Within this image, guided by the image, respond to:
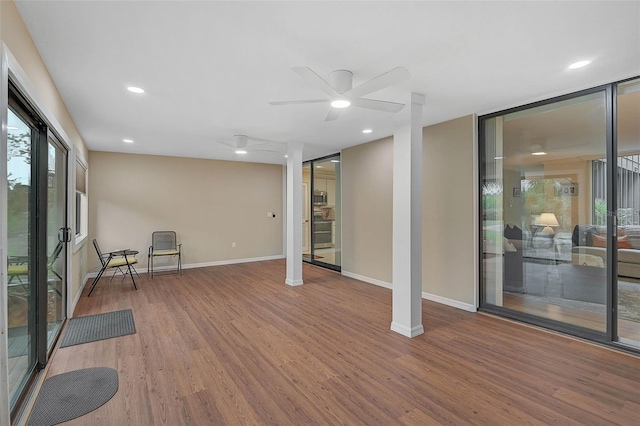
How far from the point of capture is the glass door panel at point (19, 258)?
1.98 m

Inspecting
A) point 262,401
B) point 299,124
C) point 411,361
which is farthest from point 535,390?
point 299,124

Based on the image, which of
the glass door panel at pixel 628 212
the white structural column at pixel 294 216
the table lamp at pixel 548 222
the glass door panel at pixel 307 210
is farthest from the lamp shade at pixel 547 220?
the glass door panel at pixel 307 210

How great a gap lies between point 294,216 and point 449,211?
97.9 inches

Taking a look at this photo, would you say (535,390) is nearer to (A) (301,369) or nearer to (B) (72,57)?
(A) (301,369)

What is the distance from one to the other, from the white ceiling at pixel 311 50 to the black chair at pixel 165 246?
10.8 feet

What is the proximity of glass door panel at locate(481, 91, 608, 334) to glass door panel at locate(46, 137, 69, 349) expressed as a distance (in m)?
4.71

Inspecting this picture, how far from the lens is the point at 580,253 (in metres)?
3.20

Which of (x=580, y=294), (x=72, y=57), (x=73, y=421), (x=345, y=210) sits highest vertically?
(x=72, y=57)

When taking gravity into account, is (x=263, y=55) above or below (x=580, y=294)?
above

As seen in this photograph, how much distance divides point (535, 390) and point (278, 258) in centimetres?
638

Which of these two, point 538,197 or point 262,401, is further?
point 538,197

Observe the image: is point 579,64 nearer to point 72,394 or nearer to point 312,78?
point 312,78

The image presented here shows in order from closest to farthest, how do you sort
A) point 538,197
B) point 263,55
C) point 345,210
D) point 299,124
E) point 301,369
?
point 263,55, point 301,369, point 538,197, point 299,124, point 345,210

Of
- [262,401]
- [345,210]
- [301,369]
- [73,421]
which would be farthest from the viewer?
[345,210]
